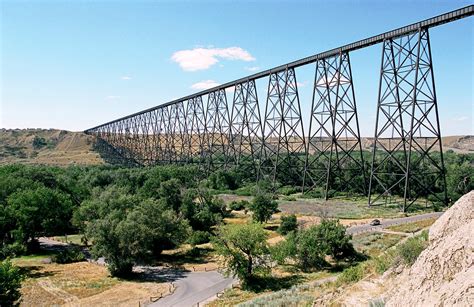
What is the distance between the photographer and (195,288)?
70.1 feet

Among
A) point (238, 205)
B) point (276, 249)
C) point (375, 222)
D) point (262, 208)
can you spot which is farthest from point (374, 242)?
point (238, 205)

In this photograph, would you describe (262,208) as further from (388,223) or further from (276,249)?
(388,223)

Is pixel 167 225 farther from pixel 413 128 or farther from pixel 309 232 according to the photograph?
pixel 413 128

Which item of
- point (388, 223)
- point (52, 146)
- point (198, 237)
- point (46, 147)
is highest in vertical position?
point (52, 146)

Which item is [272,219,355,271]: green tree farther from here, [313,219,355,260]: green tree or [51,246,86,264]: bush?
[51,246,86,264]: bush

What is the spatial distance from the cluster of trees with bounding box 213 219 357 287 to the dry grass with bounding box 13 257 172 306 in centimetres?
425

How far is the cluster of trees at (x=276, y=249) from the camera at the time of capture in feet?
69.9

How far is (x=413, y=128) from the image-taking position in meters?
27.4

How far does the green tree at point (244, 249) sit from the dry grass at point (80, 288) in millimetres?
3969

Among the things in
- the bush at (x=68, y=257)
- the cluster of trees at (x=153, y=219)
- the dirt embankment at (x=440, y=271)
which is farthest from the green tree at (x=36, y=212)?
the dirt embankment at (x=440, y=271)

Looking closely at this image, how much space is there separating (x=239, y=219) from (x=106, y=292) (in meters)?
16.8

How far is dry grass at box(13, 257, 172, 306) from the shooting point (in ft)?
67.3

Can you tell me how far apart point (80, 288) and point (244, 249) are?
1020 centimetres

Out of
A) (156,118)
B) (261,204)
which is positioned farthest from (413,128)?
(156,118)
